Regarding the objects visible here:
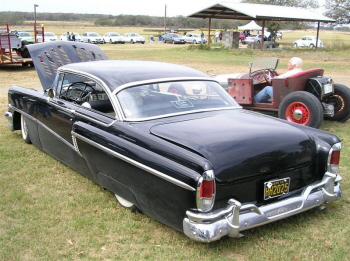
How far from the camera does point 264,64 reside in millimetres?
7793

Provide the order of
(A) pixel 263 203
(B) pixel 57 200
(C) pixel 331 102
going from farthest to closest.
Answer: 1. (C) pixel 331 102
2. (B) pixel 57 200
3. (A) pixel 263 203

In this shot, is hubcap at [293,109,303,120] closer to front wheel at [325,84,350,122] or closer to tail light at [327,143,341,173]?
front wheel at [325,84,350,122]

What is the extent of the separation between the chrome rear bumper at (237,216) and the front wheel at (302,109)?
313cm

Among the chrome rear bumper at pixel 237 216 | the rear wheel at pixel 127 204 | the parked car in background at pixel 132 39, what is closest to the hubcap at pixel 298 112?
the chrome rear bumper at pixel 237 216

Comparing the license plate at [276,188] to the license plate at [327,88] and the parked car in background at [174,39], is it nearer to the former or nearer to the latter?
the license plate at [327,88]

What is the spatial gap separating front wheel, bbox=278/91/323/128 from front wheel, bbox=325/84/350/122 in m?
1.13

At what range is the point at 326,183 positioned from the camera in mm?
3768

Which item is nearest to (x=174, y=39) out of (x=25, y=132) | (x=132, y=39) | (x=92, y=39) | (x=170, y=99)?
(x=132, y=39)

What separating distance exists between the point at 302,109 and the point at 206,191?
170 inches

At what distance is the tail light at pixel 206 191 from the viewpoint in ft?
9.93

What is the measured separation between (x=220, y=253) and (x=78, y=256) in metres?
1.12

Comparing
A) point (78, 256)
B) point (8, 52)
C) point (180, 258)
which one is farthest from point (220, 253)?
point (8, 52)

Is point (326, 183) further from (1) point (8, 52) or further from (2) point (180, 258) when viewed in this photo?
(1) point (8, 52)

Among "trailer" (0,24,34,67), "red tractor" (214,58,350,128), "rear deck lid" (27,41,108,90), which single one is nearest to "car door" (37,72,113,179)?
"rear deck lid" (27,41,108,90)
